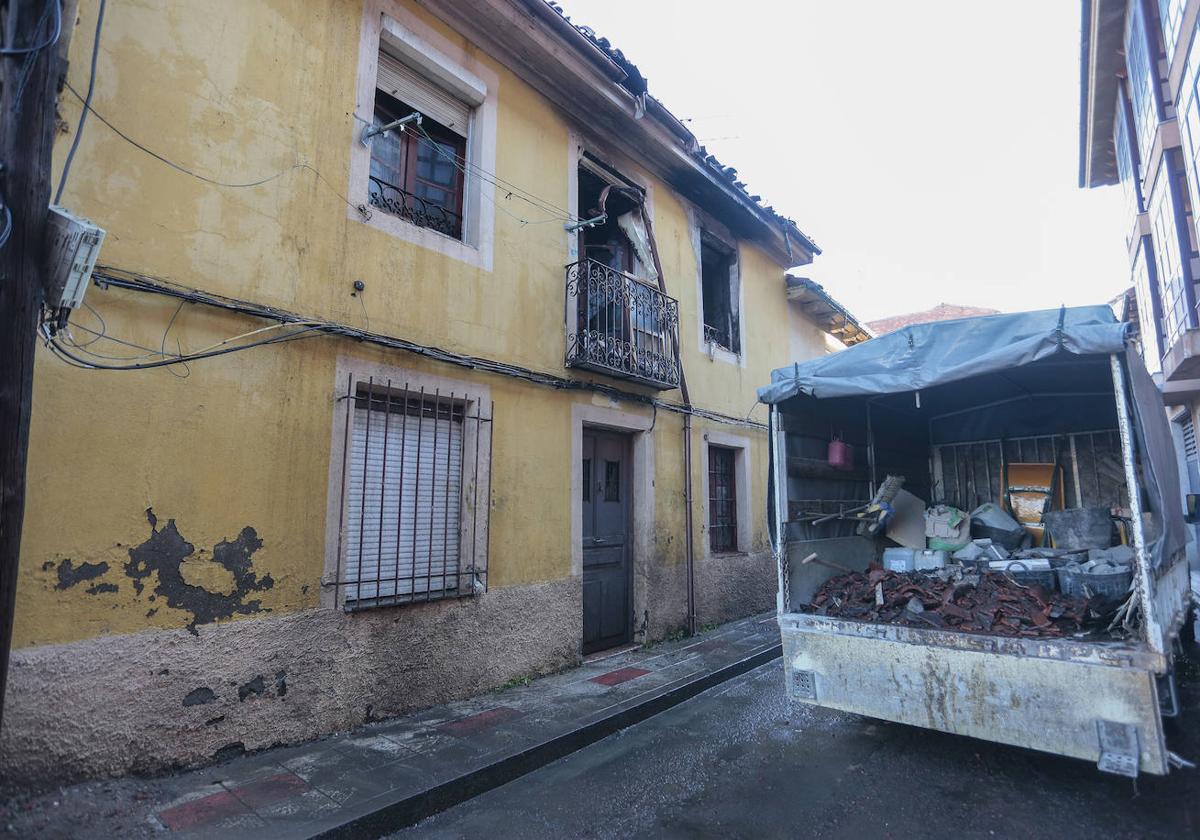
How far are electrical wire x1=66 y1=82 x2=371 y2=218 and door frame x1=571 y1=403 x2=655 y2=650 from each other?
9.82 feet

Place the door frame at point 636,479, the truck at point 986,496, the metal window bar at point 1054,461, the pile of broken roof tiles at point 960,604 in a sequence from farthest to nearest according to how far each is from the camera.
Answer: the door frame at point 636,479 → the metal window bar at point 1054,461 → the pile of broken roof tiles at point 960,604 → the truck at point 986,496

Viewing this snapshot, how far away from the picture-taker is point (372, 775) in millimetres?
3855

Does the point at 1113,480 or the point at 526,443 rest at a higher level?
the point at 526,443

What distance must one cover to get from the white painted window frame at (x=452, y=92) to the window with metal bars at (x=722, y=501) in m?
4.68

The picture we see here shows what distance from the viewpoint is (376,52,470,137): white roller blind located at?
5645mm

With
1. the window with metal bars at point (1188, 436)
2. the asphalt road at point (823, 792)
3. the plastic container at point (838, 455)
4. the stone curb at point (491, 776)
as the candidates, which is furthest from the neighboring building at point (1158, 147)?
the stone curb at point (491, 776)

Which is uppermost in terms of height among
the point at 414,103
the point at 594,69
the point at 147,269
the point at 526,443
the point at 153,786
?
the point at 594,69

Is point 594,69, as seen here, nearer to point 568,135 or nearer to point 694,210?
point 568,135

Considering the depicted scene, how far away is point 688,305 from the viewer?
28.8 ft

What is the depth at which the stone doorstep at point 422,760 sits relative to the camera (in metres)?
3.36

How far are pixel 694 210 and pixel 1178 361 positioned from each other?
7.95 m

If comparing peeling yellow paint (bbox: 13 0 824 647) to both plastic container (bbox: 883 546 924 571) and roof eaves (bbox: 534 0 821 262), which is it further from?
plastic container (bbox: 883 546 924 571)

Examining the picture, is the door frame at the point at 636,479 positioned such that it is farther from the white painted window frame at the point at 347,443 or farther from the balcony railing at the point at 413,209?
the balcony railing at the point at 413,209

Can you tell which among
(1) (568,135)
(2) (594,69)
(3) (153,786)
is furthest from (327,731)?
(2) (594,69)
